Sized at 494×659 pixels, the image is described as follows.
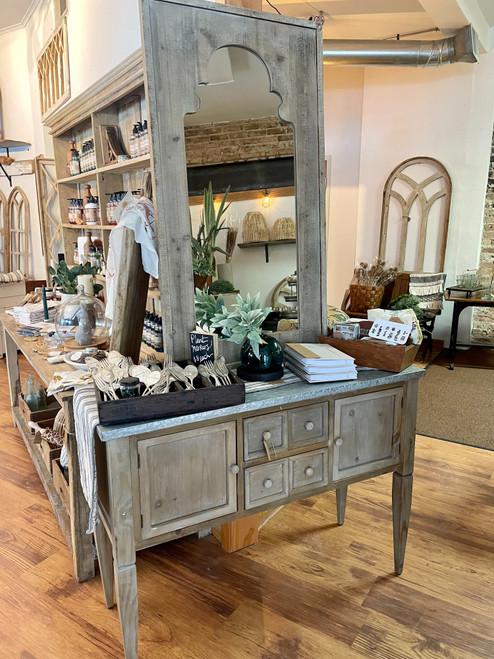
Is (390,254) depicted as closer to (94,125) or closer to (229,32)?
(94,125)

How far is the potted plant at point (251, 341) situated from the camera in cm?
171

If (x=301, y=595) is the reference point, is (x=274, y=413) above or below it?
above

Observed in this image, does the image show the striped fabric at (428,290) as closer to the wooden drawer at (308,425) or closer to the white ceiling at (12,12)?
the wooden drawer at (308,425)

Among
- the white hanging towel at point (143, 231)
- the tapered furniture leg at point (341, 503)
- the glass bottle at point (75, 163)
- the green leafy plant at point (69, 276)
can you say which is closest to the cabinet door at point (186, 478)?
the white hanging towel at point (143, 231)

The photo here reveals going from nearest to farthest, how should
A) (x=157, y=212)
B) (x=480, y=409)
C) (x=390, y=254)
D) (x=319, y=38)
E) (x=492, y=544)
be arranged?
(x=157, y=212) → (x=319, y=38) → (x=492, y=544) → (x=480, y=409) → (x=390, y=254)

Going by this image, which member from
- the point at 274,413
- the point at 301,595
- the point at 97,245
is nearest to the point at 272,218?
the point at 274,413

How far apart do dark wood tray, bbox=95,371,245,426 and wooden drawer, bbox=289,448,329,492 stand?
0.35 m

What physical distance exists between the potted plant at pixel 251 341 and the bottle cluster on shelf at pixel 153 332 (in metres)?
0.67

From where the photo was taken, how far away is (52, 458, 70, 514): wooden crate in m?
2.17

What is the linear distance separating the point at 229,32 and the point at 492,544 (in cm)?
246

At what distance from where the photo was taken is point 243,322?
5.62 feet

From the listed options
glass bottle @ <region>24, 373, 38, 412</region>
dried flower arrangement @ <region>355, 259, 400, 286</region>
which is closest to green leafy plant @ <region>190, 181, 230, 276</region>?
glass bottle @ <region>24, 373, 38, 412</region>

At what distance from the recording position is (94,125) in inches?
120

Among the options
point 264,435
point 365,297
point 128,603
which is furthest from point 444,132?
point 128,603
